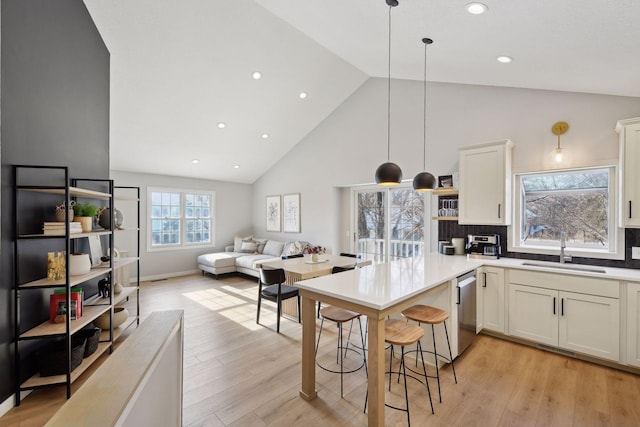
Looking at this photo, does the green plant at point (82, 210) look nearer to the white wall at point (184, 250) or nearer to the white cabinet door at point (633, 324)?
the white wall at point (184, 250)

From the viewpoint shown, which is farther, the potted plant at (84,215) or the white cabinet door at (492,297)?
the white cabinet door at (492,297)

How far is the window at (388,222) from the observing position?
5.04m

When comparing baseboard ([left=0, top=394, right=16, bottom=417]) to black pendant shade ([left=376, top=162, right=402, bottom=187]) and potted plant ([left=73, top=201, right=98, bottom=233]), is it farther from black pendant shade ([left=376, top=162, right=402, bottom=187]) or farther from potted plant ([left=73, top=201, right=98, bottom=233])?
black pendant shade ([left=376, top=162, right=402, bottom=187])

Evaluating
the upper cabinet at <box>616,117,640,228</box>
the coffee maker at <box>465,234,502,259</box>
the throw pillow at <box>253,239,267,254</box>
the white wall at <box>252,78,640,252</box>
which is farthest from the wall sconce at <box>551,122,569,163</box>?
the throw pillow at <box>253,239,267,254</box>

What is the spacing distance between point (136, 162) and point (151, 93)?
7.23ft

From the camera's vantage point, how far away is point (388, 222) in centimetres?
546

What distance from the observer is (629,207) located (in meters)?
2.76

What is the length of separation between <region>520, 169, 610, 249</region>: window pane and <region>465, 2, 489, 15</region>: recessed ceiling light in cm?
245

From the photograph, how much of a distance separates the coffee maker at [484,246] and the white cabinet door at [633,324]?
3.97 ft

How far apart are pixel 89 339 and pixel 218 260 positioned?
400cm

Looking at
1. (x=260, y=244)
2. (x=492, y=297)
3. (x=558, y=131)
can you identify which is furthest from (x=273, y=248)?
(x=558, y=131)

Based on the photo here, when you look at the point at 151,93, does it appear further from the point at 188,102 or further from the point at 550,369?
the point at 550,369

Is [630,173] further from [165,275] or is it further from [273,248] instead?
[165,275]

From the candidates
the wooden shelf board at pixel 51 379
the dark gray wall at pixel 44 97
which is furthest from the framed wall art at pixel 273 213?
the wooden shelf board at pixel 51 379
